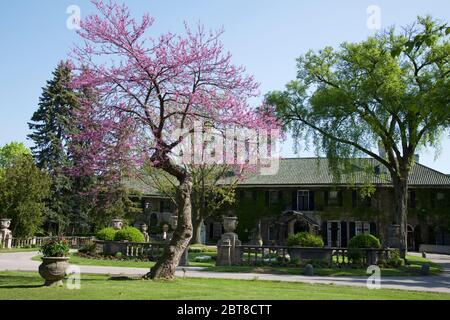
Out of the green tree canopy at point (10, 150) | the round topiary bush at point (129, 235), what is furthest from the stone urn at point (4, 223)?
the green tree canopy at point (10, 150)

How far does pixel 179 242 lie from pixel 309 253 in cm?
1064

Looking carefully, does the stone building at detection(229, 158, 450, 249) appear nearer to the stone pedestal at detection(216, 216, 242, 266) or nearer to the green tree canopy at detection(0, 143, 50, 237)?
the stone pedestal at detection(216, 216, 242, 266)

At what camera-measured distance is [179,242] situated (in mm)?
14148

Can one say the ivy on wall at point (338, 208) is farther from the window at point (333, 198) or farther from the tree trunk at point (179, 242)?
the tree trunk at point (179, 242)

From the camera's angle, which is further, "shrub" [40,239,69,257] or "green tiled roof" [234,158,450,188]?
"green tiled roof" [234,158,450,188]

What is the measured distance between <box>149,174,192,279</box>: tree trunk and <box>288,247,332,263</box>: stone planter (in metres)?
9.99

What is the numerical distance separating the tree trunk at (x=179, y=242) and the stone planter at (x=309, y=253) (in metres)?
9.99

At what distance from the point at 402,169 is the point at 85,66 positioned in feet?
69.9

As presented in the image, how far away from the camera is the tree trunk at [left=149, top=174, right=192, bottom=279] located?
13938 millimetres

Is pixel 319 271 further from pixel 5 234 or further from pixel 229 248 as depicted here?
pixel 5 234

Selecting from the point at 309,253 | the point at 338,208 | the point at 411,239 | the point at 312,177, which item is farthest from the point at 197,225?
the point at 411,239

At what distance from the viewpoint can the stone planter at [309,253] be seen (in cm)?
2275

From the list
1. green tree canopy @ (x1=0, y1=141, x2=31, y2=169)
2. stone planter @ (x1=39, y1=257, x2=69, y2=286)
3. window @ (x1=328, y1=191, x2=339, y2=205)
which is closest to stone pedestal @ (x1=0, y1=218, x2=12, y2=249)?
stone planter @ (x1=39, y1=257, x2=69, y2=286)
